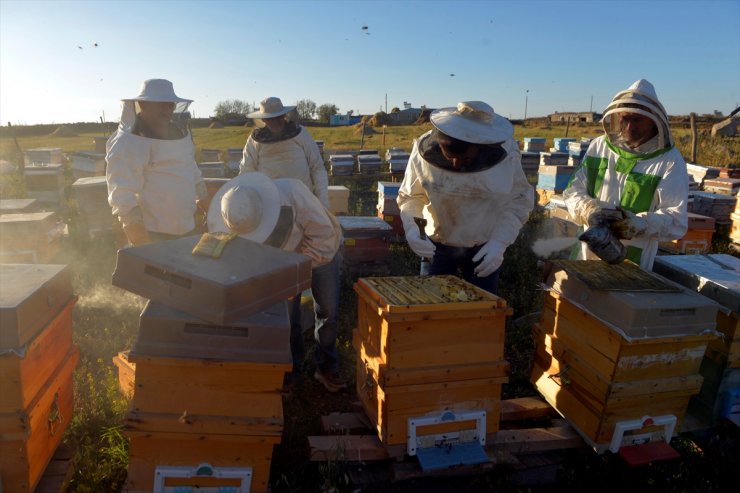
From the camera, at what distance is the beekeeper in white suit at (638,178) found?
289 centimetres

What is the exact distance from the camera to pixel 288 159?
4.48m

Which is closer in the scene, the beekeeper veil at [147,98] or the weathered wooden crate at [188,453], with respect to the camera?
the weathered wooden crate at [188,453]

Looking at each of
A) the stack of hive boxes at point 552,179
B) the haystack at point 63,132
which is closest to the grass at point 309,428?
the stack of hive boxes at point 552,179

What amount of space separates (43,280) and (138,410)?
0.76m

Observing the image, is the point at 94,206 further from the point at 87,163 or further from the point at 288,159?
the point at 87,163

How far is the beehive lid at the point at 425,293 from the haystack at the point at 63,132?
43130 mm

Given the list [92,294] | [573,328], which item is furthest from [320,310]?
[92,294]

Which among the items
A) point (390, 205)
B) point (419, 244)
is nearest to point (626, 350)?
point (419, 244)

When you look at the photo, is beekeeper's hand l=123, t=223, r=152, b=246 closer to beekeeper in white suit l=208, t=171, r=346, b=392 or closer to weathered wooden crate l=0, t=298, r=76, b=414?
beekeeper in white suit l=208, t=171, r=346, b=392

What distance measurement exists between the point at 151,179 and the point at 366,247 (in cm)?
297

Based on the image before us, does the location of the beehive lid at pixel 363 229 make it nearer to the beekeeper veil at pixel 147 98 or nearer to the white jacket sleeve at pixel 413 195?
the white jacket sleeve at pixel 413 195

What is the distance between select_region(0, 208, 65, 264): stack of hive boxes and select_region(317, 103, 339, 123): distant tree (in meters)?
49.5

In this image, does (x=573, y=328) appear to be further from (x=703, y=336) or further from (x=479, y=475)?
(x=479, y=475)

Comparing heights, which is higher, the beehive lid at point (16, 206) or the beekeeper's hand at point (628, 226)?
the beekeeper's hand at point (628, 226)
